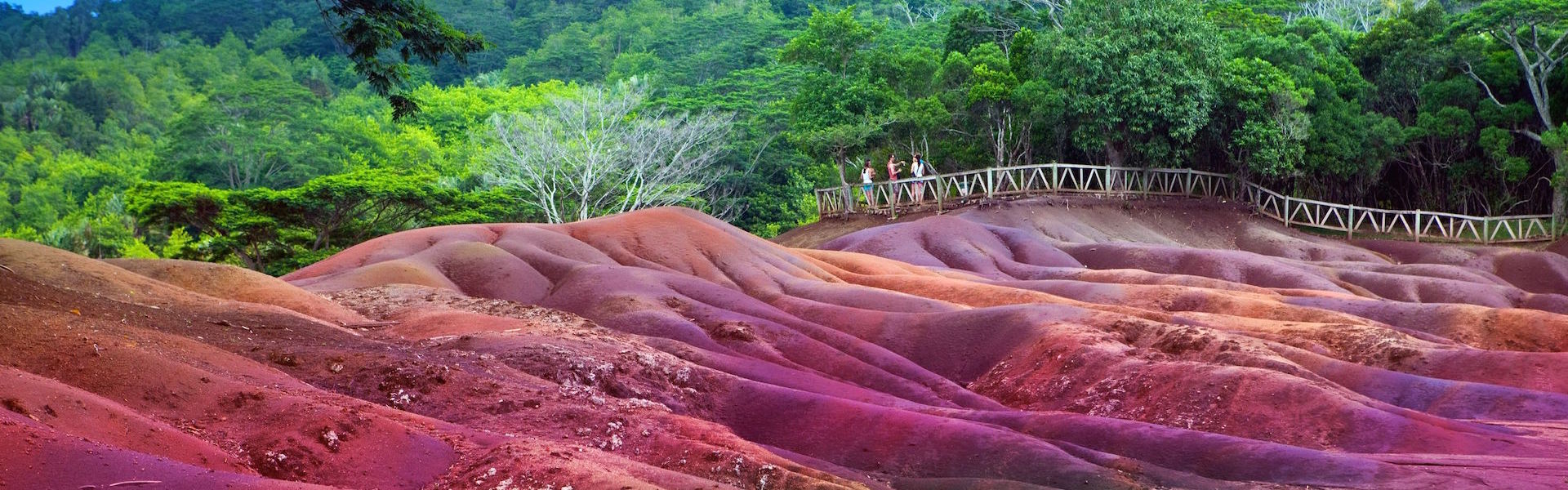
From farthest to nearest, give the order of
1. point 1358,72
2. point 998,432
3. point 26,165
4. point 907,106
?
point 26,165 < point 1358,72 < point 907,106 < point 998,432

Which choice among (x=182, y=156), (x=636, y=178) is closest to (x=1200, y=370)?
(x=636, y=178)

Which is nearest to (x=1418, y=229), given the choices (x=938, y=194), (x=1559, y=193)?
(x=1559, y=193)

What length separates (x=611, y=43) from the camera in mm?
93562

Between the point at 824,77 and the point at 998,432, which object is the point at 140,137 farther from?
the point at 998,432

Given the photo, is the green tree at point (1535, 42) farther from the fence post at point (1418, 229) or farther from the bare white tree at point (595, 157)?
the bare white tree at point (595, 157)

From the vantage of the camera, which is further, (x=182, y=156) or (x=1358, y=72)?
(x=182, y=156)

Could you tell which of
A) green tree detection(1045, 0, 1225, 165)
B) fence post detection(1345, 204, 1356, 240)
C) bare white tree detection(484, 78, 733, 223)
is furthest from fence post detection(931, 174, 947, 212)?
fence post detection(1345, 204, 1356, 240)

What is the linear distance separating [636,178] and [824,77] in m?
9.30

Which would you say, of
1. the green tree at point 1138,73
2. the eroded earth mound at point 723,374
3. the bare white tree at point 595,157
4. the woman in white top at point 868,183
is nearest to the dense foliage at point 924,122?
the green tree at point 1138,73

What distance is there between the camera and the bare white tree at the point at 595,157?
168 feet

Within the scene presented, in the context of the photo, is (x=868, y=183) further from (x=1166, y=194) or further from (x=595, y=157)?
(x=595, y=157)

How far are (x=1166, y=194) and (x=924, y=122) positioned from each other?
9179mm

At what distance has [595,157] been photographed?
5172cm

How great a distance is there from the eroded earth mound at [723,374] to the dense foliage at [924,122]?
4.32 metres
